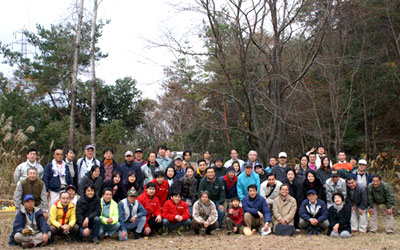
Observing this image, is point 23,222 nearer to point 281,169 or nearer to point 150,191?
point 150,191

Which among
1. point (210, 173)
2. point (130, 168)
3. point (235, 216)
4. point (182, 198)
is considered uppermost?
point (130, 168)

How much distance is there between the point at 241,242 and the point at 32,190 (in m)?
3.62

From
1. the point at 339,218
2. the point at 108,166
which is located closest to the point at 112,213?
the point at 108,166

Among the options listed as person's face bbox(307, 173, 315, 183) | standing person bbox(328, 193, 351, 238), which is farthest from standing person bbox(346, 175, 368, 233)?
person's face bbox(307, 173, 315, 183)

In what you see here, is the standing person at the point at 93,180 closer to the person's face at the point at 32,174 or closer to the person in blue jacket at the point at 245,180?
the person's face at the point at 32,174

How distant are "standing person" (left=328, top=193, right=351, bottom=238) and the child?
66.6 inches

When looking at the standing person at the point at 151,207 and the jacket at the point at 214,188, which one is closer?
the standing person at the point at 151,207

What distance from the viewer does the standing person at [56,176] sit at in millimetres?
7051

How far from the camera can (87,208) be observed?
264 inches

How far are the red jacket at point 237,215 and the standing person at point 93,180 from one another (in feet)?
8.25

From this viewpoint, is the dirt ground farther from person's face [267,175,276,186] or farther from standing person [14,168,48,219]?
person's face [267,175,276,186]

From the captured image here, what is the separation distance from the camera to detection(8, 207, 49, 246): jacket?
617cm

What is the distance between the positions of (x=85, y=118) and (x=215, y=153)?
7.18 m

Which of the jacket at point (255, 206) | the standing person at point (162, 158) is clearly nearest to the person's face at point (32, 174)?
the standing person at point (162, 158)
